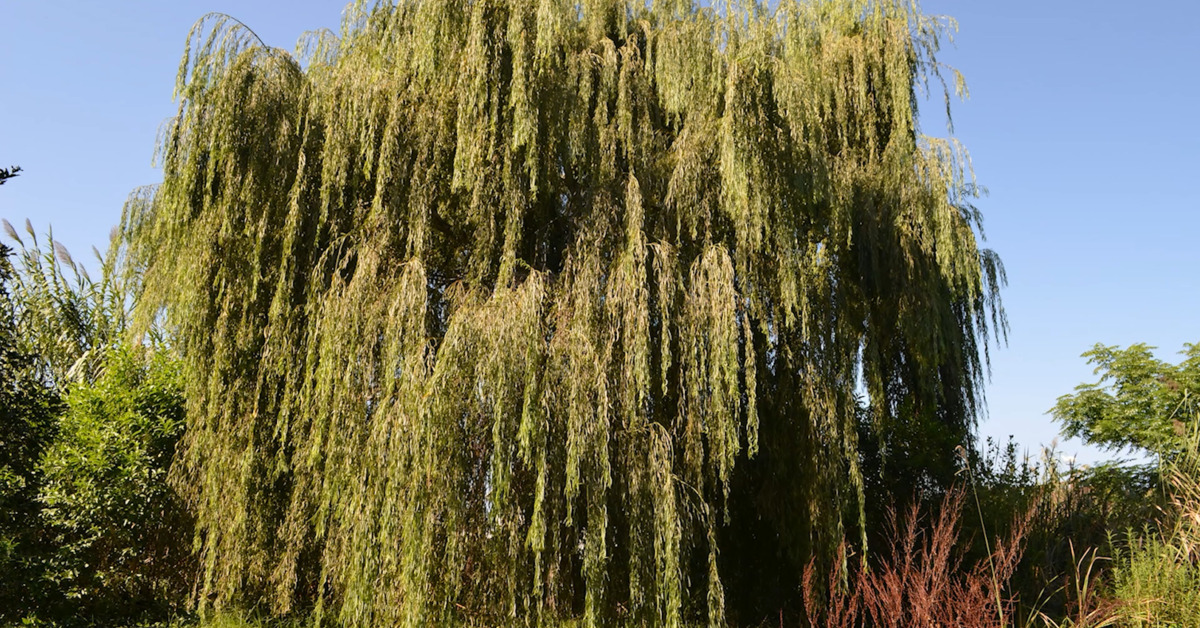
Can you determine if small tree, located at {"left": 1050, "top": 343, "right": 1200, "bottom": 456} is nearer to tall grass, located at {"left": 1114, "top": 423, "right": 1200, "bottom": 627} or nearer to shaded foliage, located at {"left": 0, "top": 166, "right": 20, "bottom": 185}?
tall grass, located at {"left": 1114, "top": 423, "right": 1200, "bottom": 627}

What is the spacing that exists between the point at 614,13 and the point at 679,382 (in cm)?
373

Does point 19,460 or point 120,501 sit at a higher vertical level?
point 19,460

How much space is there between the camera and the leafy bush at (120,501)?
8.08 metres

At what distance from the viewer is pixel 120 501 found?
8047 millimetres

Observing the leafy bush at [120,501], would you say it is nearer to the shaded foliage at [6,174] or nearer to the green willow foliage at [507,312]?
the green willow foliage at [507,312]

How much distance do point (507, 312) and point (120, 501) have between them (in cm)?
468

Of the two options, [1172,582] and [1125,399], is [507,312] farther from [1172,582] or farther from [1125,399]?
[1125,399]

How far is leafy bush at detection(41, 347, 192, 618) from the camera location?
8078mm

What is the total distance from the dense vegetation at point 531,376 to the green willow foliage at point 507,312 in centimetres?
3

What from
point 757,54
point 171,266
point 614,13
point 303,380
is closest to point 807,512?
point 757,54

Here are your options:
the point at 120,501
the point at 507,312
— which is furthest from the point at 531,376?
the point at 120,501

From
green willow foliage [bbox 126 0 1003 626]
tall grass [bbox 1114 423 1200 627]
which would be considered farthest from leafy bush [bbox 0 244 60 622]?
tall grass [bbox 1114 423 1200 627]

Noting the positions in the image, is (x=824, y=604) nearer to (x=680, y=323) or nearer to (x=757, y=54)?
(x=680, y=323)

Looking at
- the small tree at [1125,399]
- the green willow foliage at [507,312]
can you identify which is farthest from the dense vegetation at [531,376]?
the small tree at [1125,399]
